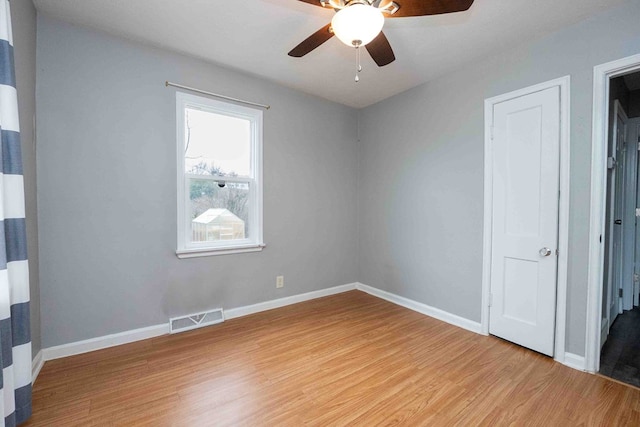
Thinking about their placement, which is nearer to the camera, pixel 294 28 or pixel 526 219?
pixel 294 28

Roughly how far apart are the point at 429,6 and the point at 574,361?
2654 mm

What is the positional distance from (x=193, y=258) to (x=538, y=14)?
3456mm

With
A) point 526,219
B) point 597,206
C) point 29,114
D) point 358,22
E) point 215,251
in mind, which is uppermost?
point 358,22

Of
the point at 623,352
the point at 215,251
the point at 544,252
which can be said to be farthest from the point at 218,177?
the point at 623,352

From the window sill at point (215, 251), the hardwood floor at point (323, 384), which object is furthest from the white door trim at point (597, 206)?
the window sill at point (215, 251)

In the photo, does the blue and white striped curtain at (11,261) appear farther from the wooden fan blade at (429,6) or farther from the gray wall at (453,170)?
the gray wall at (453,170)

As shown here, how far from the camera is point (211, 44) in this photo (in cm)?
239

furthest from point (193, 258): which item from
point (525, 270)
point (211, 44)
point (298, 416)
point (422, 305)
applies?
point (525, 270)

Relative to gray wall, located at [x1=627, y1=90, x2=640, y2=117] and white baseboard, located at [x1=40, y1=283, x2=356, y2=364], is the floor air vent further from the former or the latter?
gray wall, located at [x1=627, y1=90, x2=640, y2=117]

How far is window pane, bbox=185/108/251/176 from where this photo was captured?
8.86 feet

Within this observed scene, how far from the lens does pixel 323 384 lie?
6.07ft

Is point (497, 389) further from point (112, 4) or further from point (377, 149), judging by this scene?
point (112, 4)

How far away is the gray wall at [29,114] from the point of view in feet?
5.64

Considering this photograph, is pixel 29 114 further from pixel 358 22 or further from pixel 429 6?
pixel 429 6
